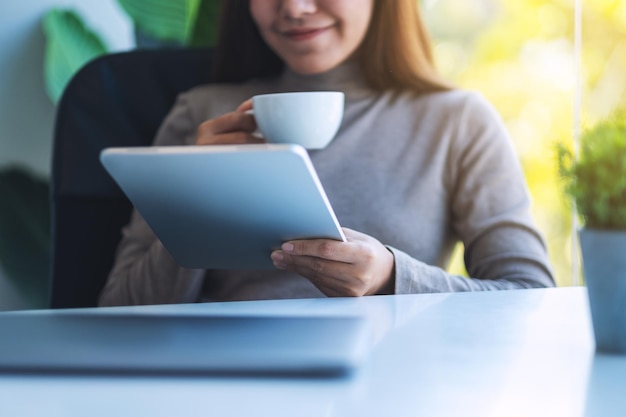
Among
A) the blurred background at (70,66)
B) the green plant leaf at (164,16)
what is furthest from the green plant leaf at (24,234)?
the green plant leaf at (164,16)

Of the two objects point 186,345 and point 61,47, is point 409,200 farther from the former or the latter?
point 61,47

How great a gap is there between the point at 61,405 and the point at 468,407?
22cm

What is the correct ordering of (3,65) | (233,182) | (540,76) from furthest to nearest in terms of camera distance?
(540,76) < (3,65) < (233,182)

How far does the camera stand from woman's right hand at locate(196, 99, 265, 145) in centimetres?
110

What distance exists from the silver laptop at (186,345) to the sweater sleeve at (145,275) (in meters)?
0.49

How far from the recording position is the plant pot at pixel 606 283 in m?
0.53

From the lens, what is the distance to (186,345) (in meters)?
0.55

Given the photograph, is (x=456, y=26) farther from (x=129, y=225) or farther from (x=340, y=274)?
(x=340, y=274)

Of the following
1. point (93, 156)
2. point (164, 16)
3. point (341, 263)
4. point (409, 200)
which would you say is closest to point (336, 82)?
point (409, 200)

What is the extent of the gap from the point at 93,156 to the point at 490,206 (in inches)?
24.7

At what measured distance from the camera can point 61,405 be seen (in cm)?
45

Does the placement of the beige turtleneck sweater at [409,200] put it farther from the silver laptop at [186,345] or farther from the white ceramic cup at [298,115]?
the silver laptop at [186,345]

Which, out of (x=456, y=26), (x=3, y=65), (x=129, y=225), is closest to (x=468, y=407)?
(x=129, y=225)

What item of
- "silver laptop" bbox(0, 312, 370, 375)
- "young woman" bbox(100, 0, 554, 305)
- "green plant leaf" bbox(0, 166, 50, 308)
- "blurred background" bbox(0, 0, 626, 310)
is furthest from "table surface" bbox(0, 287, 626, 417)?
"green plant leaf" bbox(0, 166, 50, 308)
